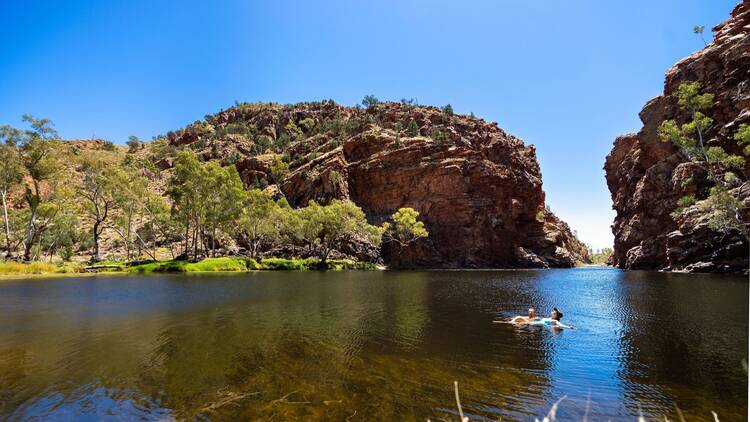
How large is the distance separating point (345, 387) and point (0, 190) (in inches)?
2814

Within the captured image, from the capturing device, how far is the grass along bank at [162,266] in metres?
50.5

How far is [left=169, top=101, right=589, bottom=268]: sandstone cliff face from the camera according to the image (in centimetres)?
10806

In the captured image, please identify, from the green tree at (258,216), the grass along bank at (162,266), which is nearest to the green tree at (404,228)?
the grass along bank at (162,266)

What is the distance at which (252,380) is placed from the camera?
12.6 metres

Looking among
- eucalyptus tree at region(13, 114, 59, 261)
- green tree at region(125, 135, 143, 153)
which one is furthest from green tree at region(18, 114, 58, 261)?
green tree at region(125, 135, 143, 153)

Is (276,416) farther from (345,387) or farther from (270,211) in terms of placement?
(270,211)

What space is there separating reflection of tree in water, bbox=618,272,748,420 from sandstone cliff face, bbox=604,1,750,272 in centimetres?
3229

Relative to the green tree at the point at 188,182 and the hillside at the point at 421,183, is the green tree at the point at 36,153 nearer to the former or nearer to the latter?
the green tree at the point at 188,182

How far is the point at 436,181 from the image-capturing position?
10850 centimetres

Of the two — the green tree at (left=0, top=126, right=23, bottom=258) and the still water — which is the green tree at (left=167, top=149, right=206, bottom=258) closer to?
the green tree at (left=0, top=126, right=23, bottom=258)

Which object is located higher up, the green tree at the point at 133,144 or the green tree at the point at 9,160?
the green tree at the point at 133,144

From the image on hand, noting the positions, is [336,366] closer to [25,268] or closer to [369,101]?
[25,268]

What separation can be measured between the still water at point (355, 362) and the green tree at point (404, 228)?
6719 centimetres

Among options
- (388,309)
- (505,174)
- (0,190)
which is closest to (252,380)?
(388,309)
